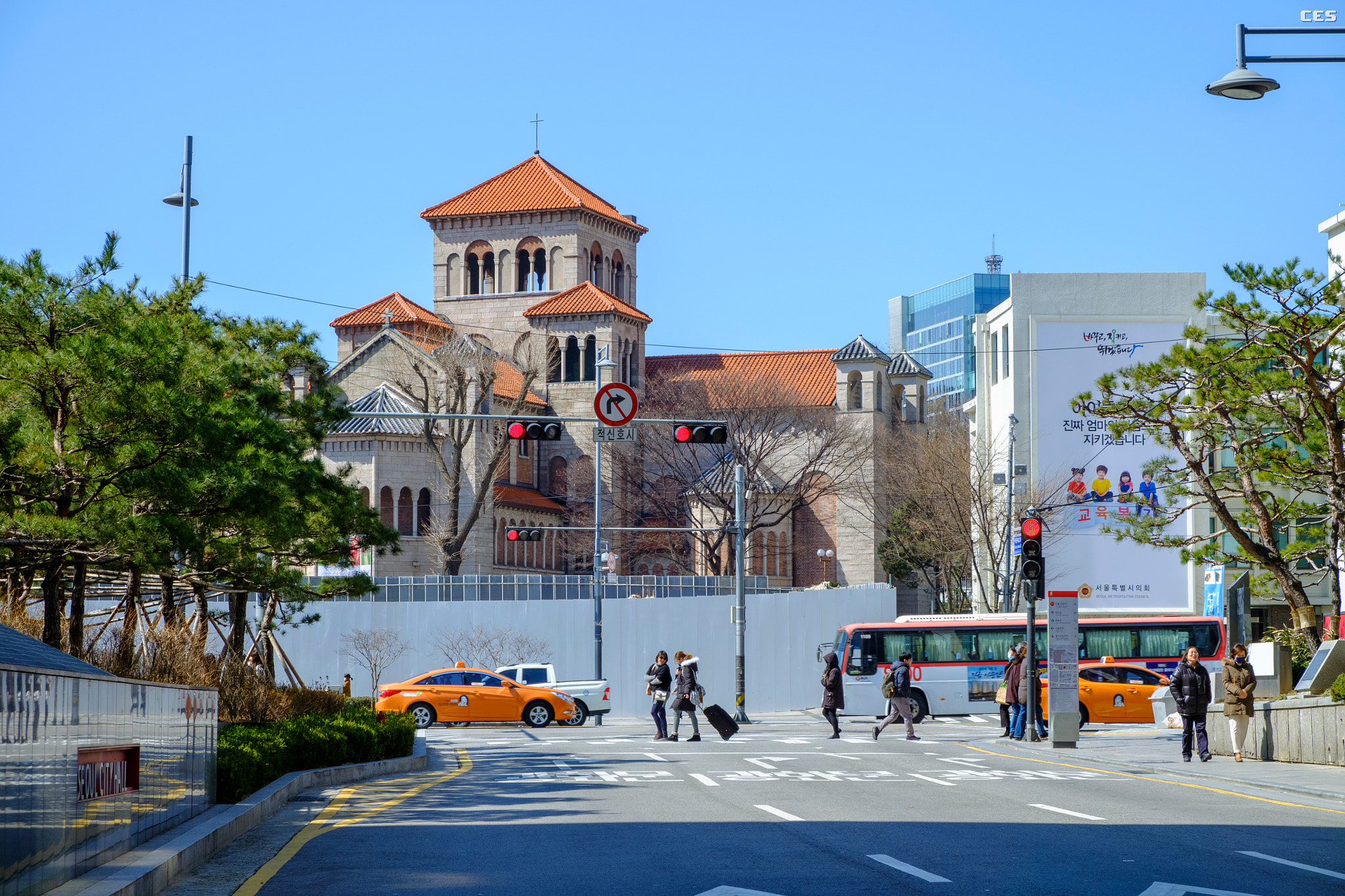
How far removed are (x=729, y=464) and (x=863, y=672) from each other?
34939 millimetres

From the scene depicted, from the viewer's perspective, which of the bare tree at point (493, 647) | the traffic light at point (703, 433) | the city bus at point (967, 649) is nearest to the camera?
the traffic light at point (703, 433)

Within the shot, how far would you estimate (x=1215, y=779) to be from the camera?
1734cm

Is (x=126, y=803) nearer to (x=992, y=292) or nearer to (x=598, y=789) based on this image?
Result: (x=598, y=789)

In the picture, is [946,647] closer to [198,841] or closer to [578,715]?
[578,715]

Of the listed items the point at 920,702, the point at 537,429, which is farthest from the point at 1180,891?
the point at 920,702

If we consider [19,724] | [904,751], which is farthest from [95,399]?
[904,751]

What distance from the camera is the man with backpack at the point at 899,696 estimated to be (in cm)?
2694

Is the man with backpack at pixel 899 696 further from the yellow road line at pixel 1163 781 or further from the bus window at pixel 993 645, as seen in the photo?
the bus window at pixel 993 645

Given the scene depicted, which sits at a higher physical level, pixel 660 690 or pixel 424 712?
pixel 660 690

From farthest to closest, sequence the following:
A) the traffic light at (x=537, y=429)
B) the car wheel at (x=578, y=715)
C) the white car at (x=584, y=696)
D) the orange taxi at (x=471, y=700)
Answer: the white car at (x=584, y=696)
the car wheel at (x=578, y=715)
the orange taxi at (x=471, y=700)
the traffic light at (x=537, y=429)

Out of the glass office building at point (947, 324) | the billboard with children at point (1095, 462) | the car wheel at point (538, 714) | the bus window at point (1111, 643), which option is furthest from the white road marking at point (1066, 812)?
the glass office building at point (947, 324)

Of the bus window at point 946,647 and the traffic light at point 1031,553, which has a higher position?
the traffic light at point 1031,553

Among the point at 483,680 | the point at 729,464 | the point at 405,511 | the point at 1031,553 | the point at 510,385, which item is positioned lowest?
the point at 483,680

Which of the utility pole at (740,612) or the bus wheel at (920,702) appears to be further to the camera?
the bus wheel at (920,702)
